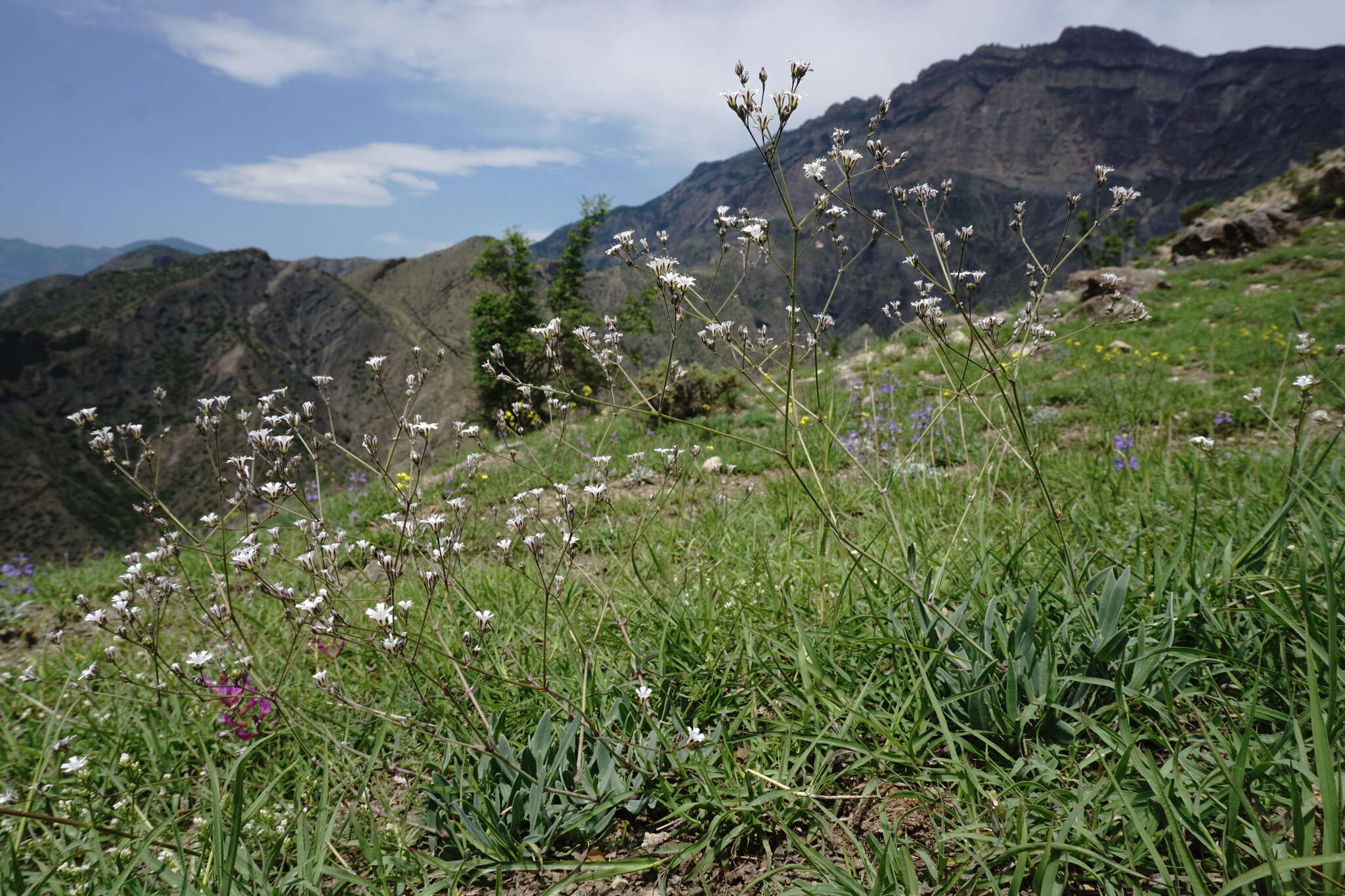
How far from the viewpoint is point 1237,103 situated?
198m

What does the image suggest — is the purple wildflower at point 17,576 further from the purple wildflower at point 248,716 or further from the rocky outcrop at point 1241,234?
the rocky outcrop at point 1241,234

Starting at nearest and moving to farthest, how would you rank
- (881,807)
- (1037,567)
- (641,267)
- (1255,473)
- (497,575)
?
(881,807)
(641,267)
(1037,567)
(1255,473)
(497,575)

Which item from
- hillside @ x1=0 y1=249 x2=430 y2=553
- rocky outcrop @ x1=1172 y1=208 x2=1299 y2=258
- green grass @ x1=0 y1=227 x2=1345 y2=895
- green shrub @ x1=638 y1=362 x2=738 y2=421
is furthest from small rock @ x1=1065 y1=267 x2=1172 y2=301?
hillside @ x1=0 y1=249 x2=430 y2=553

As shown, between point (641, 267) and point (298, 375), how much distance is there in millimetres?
124009

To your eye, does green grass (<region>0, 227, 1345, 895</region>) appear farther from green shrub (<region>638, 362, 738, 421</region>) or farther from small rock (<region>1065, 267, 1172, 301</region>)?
small rock (<region>1065, 267, 1172, 301</region>)

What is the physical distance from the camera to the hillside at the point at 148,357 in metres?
69.2

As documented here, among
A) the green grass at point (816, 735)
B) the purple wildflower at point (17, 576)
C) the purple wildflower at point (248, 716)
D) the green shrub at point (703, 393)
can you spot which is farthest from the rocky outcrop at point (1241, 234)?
the purple wildflower at point (17, 576)

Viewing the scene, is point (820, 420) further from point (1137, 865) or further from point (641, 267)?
point (1137, 865)

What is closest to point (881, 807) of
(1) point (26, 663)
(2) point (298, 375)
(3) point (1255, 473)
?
(3) point (1255, 473)

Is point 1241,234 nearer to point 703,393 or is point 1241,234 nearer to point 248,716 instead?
point 703,393

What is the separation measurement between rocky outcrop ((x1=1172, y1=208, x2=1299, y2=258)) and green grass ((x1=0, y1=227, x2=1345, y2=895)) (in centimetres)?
2122

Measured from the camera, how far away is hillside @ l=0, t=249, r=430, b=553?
227 feet

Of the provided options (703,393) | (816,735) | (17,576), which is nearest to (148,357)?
(17,576)

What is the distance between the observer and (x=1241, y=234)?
18375mm
